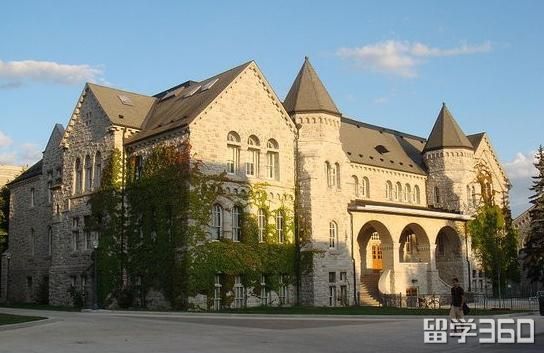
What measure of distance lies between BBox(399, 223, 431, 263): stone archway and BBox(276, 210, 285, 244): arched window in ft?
45.2

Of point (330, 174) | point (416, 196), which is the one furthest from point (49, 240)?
point (416, 196)

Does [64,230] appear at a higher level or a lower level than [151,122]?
lower

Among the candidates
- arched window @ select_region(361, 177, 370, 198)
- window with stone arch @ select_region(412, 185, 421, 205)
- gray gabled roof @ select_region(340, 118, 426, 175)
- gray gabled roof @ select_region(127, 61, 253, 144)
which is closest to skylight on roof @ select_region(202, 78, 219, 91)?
gray gabled roof @ select_region(127, 61, 253, 144)

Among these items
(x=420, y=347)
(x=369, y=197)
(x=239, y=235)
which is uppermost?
(x=369, y=197)

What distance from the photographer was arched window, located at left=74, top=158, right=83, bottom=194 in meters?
44.8

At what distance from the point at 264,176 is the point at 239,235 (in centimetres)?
427

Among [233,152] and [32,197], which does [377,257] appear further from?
[32,197]

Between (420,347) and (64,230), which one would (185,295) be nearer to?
(64,230)

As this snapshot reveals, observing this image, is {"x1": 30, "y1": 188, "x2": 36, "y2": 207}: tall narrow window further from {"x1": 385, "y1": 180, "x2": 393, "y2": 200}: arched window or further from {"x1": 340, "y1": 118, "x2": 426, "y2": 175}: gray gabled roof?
{"x1": 385, "y1": 180, "x2": 393, "y2": 200}: arched window

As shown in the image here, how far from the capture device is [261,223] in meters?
40.8

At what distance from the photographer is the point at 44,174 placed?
52594 mm

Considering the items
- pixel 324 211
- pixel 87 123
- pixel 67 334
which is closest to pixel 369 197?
pixel 324 211

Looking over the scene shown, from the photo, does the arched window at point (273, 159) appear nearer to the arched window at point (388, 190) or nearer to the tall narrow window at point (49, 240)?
the arched window at point (388, 190)

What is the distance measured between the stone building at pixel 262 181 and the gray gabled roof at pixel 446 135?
5.25m
